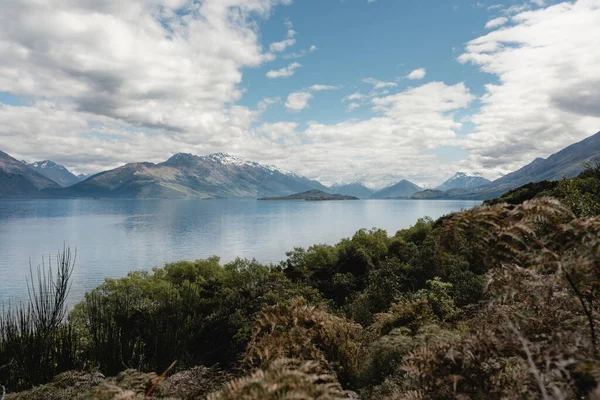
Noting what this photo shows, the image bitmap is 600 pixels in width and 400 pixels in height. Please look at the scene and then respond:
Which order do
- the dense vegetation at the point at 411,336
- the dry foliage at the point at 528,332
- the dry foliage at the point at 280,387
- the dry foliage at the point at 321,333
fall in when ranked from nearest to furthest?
the dry foliage at the point at 280,387, the dry foliage at the point at 528,332, the dense vegetation at the point at 411,336, the dry foliage at the point at 321,333

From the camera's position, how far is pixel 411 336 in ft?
24.2

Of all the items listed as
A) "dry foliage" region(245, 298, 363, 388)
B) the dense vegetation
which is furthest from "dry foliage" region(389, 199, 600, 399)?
"dry foliage" region(245, 298, 363, 388)

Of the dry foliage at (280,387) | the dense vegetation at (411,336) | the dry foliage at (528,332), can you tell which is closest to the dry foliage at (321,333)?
the dense vegetation at (411,336)

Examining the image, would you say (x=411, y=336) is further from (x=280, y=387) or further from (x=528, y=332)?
(x=280, y=387)

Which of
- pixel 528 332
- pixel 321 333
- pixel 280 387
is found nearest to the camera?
pixel 280 387

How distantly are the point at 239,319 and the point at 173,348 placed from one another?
301 cm

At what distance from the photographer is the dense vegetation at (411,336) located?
9.69 feet

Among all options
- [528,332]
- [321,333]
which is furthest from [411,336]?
[528,332]

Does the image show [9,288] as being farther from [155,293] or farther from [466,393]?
[466,393]

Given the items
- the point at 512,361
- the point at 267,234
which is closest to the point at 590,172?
the point at 512,361

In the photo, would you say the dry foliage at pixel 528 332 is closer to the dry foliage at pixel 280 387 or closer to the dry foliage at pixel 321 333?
the dry foliage at pixel 280 387

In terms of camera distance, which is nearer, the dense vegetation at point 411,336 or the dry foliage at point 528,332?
the dry foliage at point 528,332

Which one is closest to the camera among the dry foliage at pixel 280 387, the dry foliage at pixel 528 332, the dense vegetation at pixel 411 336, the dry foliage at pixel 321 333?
the dry foliage at pixel 280 387

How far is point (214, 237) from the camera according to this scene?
8019cm
